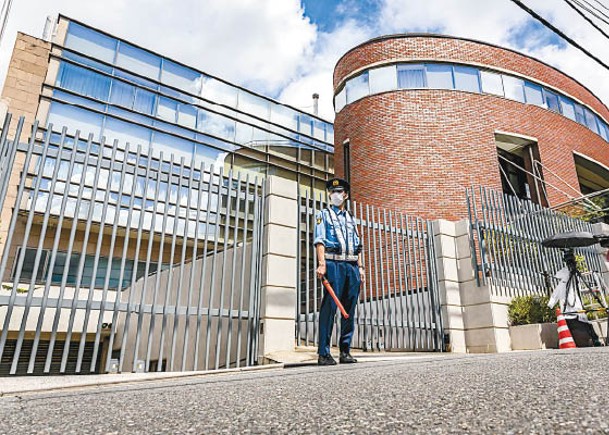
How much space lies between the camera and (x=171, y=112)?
758 inches

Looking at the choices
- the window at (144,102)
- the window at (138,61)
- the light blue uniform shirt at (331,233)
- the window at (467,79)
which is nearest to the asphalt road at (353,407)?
the light blue uniform shirt at (331,233)

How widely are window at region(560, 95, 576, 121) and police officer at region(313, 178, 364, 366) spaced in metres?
17.0

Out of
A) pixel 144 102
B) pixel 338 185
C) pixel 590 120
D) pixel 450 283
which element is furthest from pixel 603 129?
pixel 144 102

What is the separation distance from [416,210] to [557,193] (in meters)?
6.52

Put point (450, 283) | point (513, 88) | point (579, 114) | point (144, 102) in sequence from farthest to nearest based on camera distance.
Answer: point (144, 102)
point (579, 114)
point (513, 88)
point (450, 283)

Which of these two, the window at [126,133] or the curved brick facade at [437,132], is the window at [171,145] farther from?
the curved brick facade at [437,132]

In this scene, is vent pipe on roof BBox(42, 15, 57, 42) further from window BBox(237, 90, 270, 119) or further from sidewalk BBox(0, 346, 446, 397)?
sidewalk BBox(0, 346, 446, 397)

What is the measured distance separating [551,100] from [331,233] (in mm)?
16758

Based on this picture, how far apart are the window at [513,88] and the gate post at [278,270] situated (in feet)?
43.9

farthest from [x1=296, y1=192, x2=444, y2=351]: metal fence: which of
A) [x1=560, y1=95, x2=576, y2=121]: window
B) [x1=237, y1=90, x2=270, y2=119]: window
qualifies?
[x1=237, y1=90, x2=270, y2=119]: window

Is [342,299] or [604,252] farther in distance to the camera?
[604,252]

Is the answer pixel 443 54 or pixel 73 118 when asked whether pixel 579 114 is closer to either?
pixel 443 54

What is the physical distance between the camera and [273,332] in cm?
540

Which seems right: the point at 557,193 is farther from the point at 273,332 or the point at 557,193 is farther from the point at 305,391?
the point at 305,391
